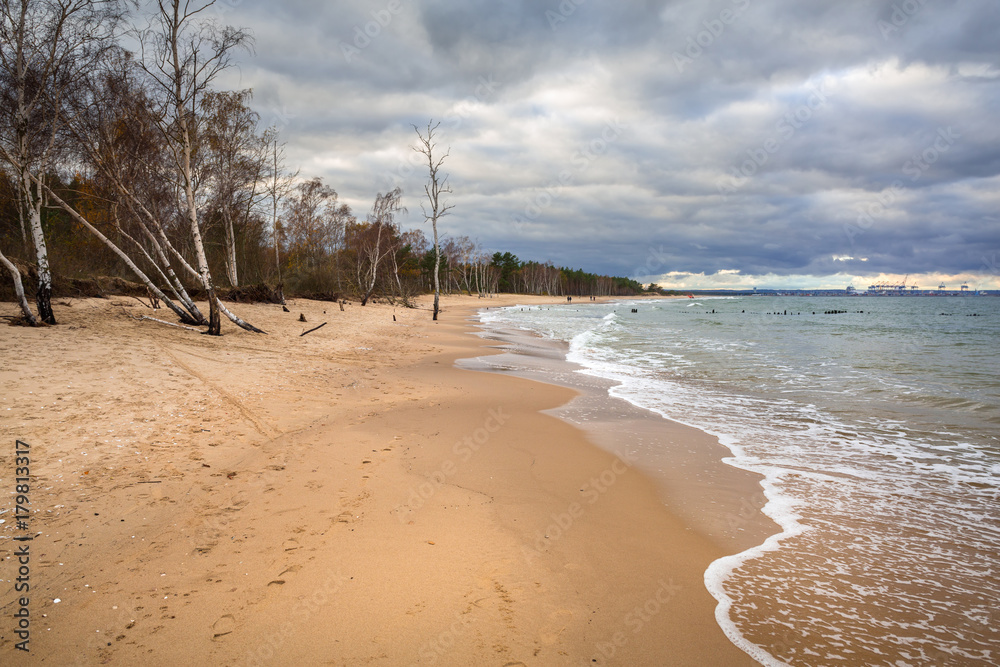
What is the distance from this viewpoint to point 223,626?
2.64 m

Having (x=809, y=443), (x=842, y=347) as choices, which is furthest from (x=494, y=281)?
(x=809, y=443)

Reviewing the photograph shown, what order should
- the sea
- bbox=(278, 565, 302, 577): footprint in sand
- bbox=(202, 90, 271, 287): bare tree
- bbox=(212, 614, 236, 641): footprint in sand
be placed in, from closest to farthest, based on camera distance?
bbox=(212, 614, 236, 641): footprint in sand, the sea, bbox=(278, 565, 302, 577): footprint in sand, bbox=(202, 90, 271, 287): bare tree

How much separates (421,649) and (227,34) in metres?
14.6

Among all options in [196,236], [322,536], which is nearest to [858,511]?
[322,536]

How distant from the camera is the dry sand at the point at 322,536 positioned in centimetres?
262

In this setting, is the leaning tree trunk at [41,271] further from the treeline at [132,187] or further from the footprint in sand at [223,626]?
the footprint in sand at [223,626]

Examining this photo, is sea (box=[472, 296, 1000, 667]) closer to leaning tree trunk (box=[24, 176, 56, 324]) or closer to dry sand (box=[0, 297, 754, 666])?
dry sand (box=[0, 297, 754, 666])

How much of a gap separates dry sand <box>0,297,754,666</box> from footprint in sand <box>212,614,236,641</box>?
11 mm

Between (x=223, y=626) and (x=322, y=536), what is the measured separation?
1019 millimetres

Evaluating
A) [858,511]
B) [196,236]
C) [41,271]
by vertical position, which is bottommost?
[858,511]

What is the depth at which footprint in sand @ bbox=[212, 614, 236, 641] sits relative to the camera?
2584 millimetres

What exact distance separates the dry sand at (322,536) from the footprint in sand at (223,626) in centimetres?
1

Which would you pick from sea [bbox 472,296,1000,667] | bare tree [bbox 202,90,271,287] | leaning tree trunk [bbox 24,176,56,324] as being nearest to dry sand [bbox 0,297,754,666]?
sea [bbox 472,296,1000,667]

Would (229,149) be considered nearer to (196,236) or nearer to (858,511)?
(196,236)
